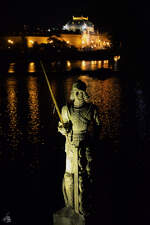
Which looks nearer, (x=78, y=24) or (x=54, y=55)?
(x=54, y=55)

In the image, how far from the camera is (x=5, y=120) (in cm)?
1603

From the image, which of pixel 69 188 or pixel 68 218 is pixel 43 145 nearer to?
pixel 68 218

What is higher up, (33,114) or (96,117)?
(33,114)

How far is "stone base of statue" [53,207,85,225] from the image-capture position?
4789 mm

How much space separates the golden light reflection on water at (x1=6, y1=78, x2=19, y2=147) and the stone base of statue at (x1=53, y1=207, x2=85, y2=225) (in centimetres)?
798

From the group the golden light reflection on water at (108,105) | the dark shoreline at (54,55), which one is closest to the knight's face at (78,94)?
the golden light reflection on water at (108,105)

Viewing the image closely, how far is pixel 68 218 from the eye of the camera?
4895 millimetres

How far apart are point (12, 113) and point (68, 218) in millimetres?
13420

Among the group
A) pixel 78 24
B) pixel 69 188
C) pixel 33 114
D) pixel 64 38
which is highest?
pixel 78 24

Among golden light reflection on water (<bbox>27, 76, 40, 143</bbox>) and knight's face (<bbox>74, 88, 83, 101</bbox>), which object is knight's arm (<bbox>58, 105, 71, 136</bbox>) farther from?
golden light reflection on water (<bbox>27, 76, 40, 143</bbox>)

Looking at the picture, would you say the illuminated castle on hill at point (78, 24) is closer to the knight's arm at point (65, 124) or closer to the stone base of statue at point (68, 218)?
the knight's arm at point (65, 124)

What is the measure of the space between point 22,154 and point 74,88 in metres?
7.80

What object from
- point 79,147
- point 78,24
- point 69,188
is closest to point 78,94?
point 79,147

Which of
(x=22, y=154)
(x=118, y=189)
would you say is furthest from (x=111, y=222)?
(x=22, y=154)
